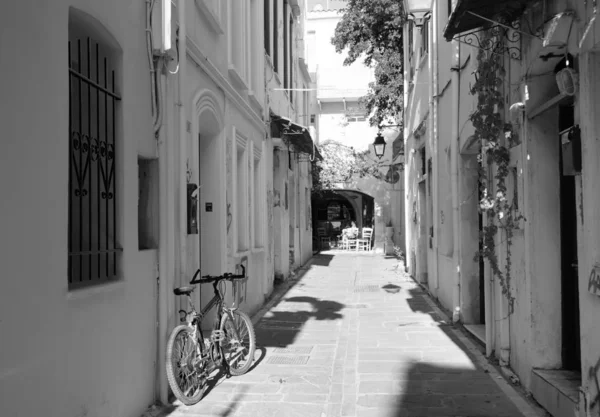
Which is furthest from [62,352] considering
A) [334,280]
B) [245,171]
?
[334,280]

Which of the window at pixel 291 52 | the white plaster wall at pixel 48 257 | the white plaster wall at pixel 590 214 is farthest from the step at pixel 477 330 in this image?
the window at pixel 291 52

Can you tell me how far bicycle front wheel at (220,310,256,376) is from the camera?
629cm

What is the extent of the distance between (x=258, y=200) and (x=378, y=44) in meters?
9.07

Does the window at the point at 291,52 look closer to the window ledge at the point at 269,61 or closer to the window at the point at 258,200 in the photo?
the window ledge at the point at 269,61

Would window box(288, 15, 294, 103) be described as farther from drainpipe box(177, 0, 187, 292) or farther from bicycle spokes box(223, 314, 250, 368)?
bicycle spokes box(223, 314, 250, 368)

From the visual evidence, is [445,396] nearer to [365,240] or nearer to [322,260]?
[322,260]

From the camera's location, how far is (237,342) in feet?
21.1

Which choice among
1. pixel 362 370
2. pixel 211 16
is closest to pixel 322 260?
pixel 211 16

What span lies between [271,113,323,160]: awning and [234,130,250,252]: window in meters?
2.91

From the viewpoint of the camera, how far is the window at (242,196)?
32.2ft

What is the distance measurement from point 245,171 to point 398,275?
25.5 feet

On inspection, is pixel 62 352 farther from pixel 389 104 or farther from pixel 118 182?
pixel 389 104

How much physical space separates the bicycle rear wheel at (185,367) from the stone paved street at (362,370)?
138 millimetres

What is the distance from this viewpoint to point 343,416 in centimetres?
512
